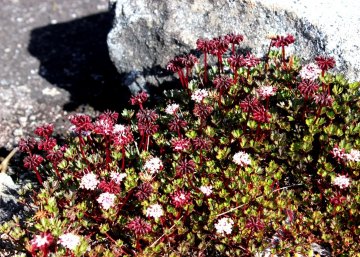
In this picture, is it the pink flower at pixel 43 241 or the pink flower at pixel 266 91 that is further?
the pink flower at pixel 266 91

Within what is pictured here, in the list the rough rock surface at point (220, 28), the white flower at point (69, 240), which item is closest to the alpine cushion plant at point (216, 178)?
the white flower at point (69, 240)

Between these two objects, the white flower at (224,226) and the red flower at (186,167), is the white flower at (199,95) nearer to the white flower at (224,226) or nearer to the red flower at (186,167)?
the red flower at (186,167)

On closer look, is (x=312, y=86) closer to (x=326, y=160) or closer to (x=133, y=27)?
(x=326, y=160)

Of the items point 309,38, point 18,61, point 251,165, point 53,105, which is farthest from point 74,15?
point 251,165

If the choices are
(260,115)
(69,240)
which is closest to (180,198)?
(69,240)

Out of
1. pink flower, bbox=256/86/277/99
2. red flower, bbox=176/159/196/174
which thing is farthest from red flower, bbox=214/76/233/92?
red flower, bbox=176/159/196/174

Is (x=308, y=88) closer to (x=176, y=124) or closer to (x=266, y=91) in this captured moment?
(x=266, y=91)

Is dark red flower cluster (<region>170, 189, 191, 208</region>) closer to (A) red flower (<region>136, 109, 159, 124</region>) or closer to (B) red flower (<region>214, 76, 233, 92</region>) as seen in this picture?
(A) red flower (<region>136, 109, 159, 124</region>)
